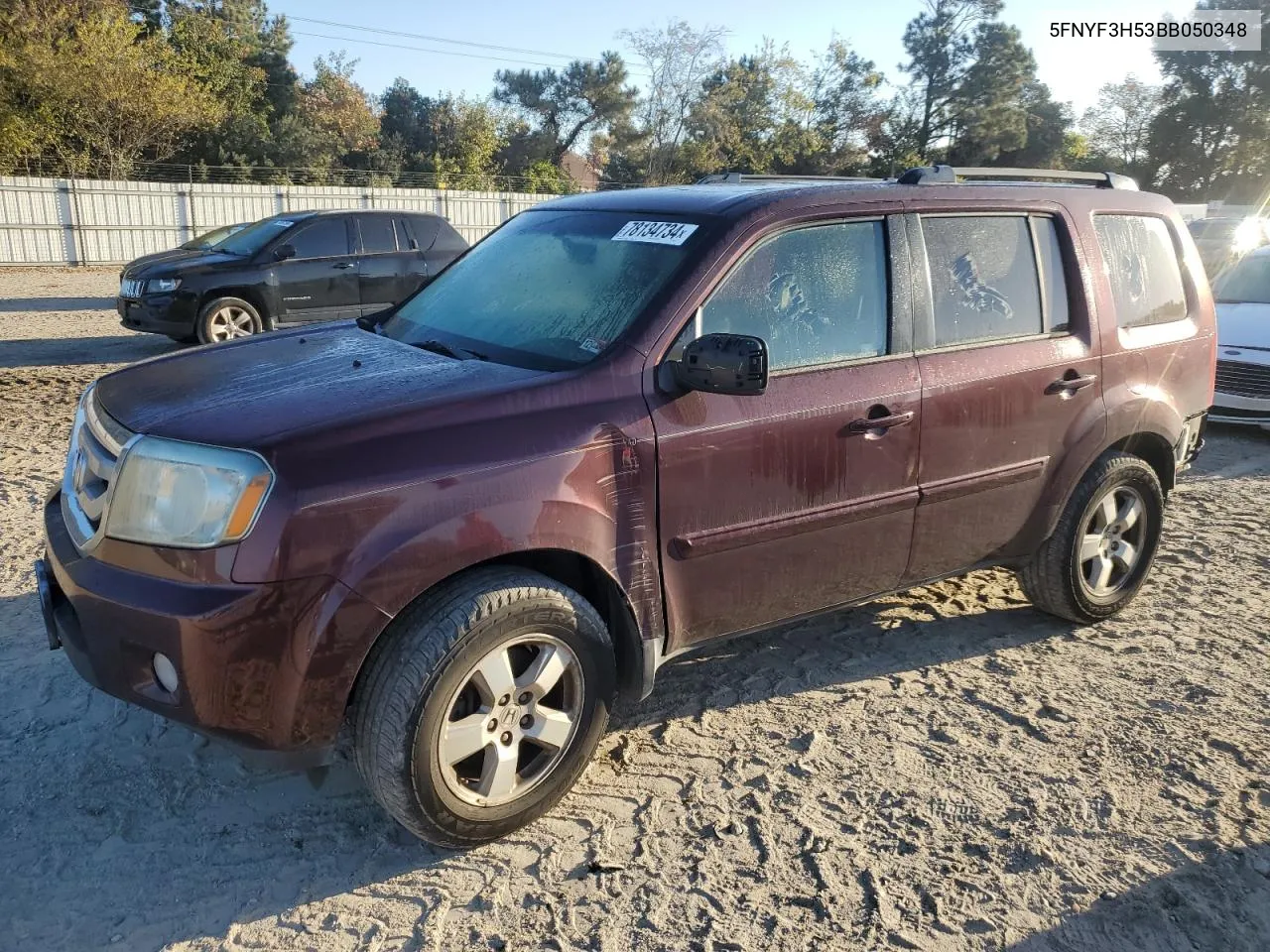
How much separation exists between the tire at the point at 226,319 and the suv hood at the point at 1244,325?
9706 millimetres

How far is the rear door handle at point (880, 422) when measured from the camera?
3.46 m

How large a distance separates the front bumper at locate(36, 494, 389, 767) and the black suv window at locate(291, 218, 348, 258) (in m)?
9.29

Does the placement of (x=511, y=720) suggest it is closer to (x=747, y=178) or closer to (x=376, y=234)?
(x=747, y=178)

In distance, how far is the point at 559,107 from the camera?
5350cm

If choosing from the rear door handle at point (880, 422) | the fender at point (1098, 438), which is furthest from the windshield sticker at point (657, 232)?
the fender at point (1098, 438)

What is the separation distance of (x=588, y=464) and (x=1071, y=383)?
2.29m

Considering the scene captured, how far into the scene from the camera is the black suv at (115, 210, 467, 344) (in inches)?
424

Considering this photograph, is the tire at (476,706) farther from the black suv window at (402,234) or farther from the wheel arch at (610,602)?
the black suv window at (402,234)

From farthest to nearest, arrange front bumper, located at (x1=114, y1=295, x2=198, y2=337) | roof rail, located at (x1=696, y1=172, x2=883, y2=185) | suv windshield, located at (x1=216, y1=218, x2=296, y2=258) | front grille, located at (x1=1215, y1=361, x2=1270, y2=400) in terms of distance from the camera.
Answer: suv windshield, located at (x1=216, y1=218, x2=296, y2=258), front bumper, located at (x1=114, y1=295, x2=198, y2=337), front grille, located at (x1=1215, y1=361, x2=1270, y2=400), roof rail, located at (x1=696, y1=172, x2=883, y2=185)

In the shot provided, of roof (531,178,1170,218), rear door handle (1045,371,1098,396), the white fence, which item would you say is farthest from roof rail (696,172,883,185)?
the white fence

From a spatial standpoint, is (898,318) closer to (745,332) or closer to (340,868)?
(745,332)

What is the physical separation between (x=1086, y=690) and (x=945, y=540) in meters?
0.87

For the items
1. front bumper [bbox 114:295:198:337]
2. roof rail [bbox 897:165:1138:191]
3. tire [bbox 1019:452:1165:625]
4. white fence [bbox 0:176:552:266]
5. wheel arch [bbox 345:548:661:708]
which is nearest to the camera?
wheel arch [bbox 345:548:661:708]

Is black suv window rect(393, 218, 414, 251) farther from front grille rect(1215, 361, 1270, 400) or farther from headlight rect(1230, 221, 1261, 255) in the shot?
headlight rect(1230, 221, 1261, 255)
